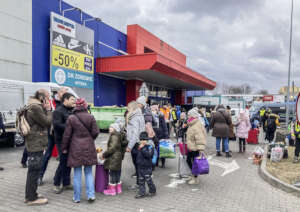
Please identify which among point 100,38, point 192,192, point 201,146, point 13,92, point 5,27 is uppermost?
point 100,38

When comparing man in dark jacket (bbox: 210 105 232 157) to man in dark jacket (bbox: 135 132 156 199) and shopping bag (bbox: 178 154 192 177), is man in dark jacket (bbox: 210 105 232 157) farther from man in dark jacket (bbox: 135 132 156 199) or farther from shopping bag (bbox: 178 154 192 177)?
man in dark jacket (bbox: 135 132 156 199)

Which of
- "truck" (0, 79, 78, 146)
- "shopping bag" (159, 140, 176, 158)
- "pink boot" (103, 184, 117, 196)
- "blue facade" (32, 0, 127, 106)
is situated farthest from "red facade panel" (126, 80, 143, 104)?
"pink boot" (103, 184, 117, 196)

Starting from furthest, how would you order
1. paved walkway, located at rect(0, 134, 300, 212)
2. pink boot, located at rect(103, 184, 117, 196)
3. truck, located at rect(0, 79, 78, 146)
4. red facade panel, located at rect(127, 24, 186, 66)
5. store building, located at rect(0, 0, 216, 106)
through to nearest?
red facade panel, located at rect(127, 24, 186, 66) < store building, located at rect(0, 0, 216, 106) < truck, located at rect(0, 79, 78, 146) < pink boot, located at rect(103, 184, 117, 196) < paved walkway, located at rect(0, 134, 300, 212)

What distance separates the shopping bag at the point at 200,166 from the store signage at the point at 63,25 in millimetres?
12830

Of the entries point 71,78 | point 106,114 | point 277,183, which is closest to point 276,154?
point 277,183

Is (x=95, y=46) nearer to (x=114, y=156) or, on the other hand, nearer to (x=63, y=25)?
(x=63, y=25)

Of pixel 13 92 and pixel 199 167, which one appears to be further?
pixel 13 92

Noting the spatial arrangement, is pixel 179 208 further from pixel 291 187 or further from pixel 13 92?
pixel 13 92

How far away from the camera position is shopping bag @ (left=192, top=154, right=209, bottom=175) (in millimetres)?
5277

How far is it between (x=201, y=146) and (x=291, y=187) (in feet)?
6.50

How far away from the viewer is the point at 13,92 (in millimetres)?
9602

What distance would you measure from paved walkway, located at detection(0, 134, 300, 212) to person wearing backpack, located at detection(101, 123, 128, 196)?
194mm

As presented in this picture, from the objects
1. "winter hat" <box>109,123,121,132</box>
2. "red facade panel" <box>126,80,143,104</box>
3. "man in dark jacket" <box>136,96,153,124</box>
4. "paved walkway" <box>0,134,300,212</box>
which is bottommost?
"paved walkway" <box>0,134,300,212</box>

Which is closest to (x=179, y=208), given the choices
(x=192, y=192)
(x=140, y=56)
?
(x=192, y=192)
